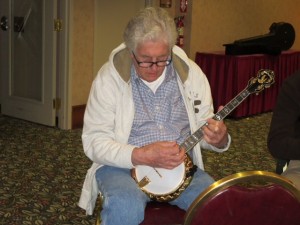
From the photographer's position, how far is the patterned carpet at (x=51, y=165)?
2775mm

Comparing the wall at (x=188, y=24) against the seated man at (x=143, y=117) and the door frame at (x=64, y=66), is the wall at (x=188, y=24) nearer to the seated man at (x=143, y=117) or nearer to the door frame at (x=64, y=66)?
the door frame at (x=64, y=66)

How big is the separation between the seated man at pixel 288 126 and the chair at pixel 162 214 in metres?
0.53

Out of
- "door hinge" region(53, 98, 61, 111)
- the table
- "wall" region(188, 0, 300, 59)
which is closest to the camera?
"door hinge" region(53, 98, 61, 111)

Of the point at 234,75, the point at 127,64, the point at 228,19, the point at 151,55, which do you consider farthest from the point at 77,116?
the point at 151,55

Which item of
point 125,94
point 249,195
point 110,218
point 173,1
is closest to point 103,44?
point 173,1

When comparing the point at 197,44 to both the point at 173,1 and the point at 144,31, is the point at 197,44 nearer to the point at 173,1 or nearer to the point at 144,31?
the point at 173,1

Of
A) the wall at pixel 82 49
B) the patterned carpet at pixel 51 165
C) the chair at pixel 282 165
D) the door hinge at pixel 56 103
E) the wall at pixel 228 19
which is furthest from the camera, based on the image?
the wall at pixel 228 19

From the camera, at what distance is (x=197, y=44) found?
231 inches

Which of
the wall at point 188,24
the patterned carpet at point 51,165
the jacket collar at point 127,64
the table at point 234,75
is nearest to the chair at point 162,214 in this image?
the jacket collar at point 127,64

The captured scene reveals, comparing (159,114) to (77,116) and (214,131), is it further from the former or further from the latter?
(77,116)

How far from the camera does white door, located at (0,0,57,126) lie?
453cm

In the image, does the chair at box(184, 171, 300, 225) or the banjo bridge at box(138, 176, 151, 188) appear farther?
the banjo bridge at box(138, 176, 151, 188)

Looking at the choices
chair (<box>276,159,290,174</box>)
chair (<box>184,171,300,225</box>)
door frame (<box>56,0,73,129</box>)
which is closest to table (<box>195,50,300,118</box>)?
door frame (<box>56,0,73,129</box>)

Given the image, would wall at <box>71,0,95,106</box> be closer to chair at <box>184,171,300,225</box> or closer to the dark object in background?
the dark object in background
